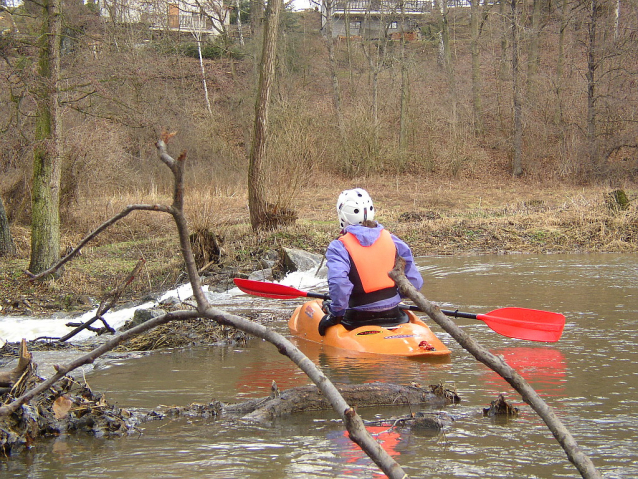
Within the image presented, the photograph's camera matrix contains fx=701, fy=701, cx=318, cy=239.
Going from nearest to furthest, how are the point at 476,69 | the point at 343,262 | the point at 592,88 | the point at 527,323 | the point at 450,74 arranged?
the point at 527,323 < the point at 343,262 < the point at 592,88 < the point at 476,69 < the point at 450,74

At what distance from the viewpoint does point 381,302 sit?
6.98 m

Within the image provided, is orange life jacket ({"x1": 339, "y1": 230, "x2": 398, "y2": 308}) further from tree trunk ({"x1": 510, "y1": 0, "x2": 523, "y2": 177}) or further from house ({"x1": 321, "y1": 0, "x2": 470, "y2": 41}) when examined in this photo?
house ({"x1": 321, "y1": 0, "x2": 470, "y2": 41})

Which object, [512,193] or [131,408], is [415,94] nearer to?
[512,193]

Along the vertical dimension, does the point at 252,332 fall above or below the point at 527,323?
above

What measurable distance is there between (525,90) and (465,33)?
15748mm

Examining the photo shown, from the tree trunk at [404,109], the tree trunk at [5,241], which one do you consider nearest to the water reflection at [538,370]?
the tree trunk at [5,241]

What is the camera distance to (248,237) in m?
15.1

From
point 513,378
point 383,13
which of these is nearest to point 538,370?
point 513,378

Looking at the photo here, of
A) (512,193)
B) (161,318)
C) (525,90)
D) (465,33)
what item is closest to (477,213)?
(512,193)

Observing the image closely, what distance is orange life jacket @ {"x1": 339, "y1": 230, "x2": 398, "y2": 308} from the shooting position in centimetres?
676

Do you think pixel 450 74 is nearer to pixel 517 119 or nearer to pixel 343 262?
pixel 517 119

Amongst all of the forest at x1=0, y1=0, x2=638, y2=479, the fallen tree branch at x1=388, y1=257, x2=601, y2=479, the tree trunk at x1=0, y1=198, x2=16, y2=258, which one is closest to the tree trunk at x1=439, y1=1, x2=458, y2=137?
the forest at x1=0, y1=0, x2=638, y2=479

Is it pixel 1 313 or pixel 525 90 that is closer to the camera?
pixel 1 313

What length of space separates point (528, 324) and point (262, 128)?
10152 mm
